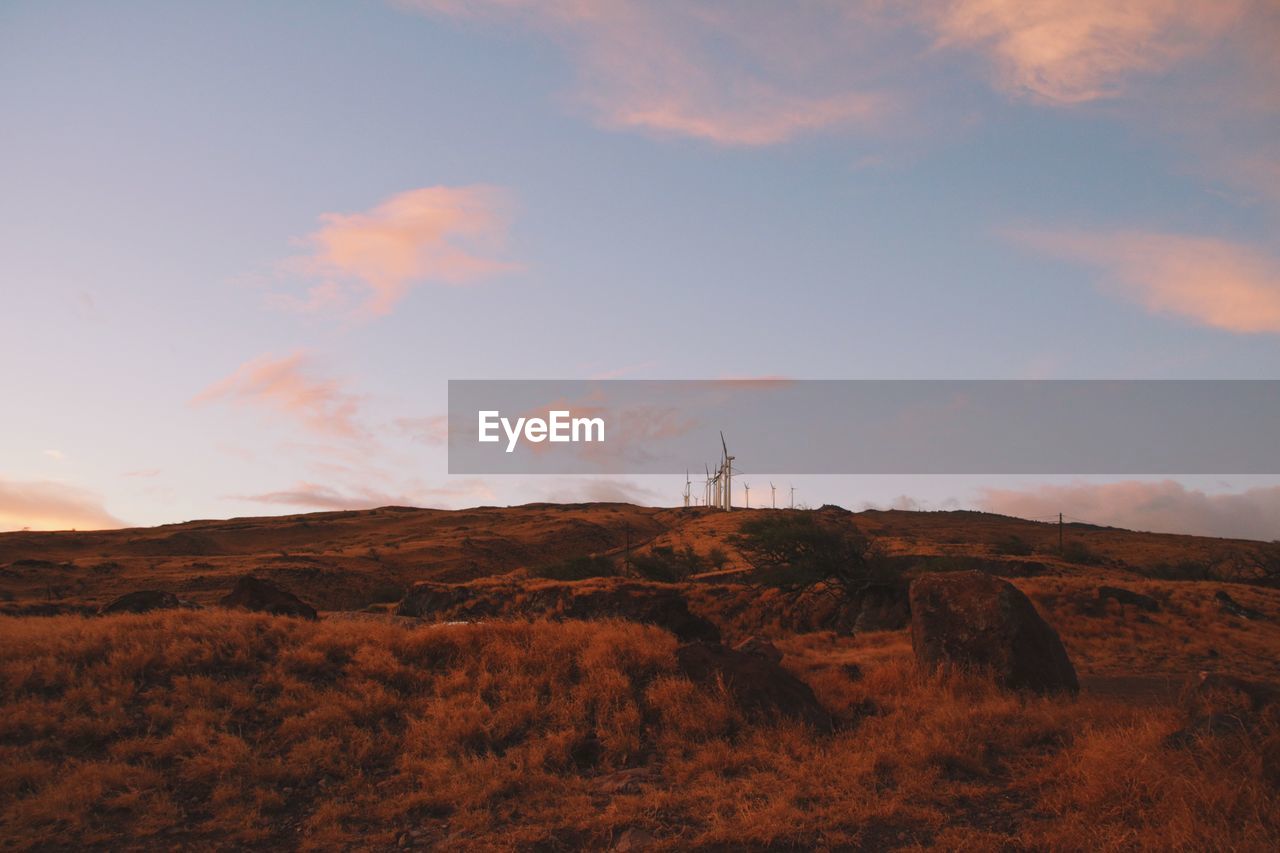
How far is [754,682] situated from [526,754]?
11.2 feet

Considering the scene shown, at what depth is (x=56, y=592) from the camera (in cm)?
4462

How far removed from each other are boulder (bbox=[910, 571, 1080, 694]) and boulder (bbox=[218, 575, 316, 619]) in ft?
45.2

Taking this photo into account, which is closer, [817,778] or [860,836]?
[860,836]

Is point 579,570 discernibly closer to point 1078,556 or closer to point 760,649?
point 760,649

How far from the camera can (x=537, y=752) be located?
9.62 meters

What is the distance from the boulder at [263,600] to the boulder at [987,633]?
543 inches

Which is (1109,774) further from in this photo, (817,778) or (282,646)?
(282,646)

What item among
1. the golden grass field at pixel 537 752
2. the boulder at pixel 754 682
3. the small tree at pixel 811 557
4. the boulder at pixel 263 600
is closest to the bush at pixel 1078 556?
the small tree at pixel 811 557

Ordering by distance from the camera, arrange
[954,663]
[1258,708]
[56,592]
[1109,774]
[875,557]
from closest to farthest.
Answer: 1. [1109,774]
2. [1258,708]
3. [954,663]
4. [875,557]
5. [56,592]

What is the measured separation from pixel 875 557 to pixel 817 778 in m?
26.7

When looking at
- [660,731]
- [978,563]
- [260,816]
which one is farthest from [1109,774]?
[978,563]

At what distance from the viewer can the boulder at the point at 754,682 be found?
10.8 meters

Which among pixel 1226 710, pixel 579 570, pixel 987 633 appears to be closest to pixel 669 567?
pixel 579 570

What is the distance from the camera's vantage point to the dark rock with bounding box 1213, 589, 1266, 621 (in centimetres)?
2875
